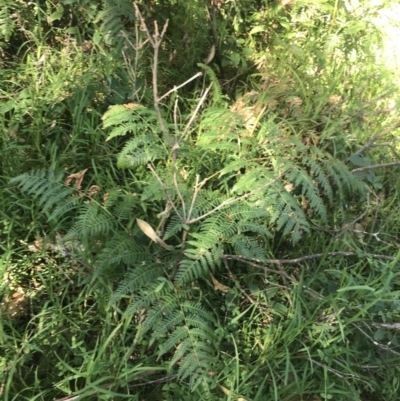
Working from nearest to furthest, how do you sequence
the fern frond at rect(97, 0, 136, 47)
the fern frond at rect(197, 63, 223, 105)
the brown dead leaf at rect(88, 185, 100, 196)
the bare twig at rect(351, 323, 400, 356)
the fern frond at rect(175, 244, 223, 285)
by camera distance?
the fern frond at rect(175, 244, 223, 285)
the bare twig at rect(351, 323, 400, 356)
the brown dead leaf at rect(88, 185, 100, 196)
the fern frond at rect(97, 0, 136, 47)
the fern frond at rect(197, 63, 223, 105)

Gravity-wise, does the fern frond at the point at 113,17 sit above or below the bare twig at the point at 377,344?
above

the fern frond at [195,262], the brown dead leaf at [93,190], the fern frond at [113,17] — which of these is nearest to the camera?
the fern frond at [195,262]

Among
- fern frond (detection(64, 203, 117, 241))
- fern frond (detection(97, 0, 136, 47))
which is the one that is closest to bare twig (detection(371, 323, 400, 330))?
fern frond (detection(64, 203, 117, 241))

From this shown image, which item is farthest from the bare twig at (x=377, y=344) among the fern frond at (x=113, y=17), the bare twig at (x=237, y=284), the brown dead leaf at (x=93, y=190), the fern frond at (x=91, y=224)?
the fern frond at (x=113, y=17)

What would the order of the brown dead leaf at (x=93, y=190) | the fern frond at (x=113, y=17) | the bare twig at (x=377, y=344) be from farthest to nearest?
the fern frond at (x=113, y=17) < the brown dead leaf at (x=93, y=190) < the bare twig at (x=377, y=344)

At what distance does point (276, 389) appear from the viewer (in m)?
1.74

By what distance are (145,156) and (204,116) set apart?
546 mm

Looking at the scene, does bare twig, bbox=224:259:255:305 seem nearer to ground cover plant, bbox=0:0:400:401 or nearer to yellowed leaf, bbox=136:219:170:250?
ground cover plant, bbox=0:0:400:401

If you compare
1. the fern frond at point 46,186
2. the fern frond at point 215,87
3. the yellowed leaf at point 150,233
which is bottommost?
the yellowed leaf at point 150,233

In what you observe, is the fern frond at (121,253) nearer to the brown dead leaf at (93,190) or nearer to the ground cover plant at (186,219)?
the ground cover plant at (186,219)

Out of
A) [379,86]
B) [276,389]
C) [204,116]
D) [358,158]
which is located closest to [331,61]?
[379,86]

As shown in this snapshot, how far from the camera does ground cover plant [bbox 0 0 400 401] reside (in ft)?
5.74

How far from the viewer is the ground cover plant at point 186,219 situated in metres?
1.75

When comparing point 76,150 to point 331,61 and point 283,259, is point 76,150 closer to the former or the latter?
point 283,259
